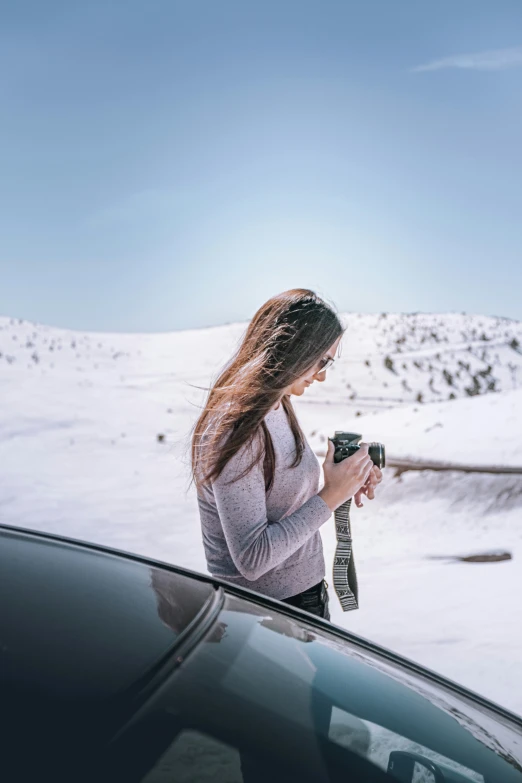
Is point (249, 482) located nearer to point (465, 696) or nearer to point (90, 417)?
point (465, 696)

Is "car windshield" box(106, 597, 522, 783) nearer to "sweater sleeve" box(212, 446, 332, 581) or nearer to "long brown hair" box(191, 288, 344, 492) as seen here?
"sweater sleeve" box(212, 446, 332, 581)

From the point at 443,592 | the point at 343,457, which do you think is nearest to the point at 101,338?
the point at 443,592

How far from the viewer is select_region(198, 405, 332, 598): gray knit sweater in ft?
5.45

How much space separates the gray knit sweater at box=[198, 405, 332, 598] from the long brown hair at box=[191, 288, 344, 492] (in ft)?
0.11

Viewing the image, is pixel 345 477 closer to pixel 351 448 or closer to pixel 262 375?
pixel 351 448

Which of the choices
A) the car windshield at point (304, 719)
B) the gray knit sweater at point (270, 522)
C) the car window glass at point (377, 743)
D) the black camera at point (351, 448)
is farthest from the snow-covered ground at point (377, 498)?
the car window glass at point (377, 743)

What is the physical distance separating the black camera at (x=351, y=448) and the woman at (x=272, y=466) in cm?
4

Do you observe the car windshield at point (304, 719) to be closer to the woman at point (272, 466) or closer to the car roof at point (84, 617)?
the car roof at point (84, 617)

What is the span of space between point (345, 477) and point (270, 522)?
24 centimetres

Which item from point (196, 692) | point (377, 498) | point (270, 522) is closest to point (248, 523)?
point (270, 522)

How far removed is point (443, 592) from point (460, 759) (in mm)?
3558

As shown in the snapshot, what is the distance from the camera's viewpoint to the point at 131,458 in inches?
375

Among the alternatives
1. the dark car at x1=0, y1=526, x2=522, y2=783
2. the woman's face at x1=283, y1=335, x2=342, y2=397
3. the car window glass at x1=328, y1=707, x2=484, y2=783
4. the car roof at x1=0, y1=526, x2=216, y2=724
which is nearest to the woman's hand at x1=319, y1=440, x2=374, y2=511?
the woman's face at x1=283, y1=335, x2=342, y2=397

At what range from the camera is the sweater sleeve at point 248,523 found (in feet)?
5.43
